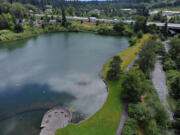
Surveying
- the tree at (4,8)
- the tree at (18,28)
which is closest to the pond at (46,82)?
the tree at (18,28)

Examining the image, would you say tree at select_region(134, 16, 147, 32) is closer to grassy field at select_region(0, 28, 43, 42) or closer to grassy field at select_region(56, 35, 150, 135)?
grassy field at select_region(56, 35, 150, 135)

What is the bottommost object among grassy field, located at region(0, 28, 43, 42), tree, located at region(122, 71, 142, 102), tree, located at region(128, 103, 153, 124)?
tree, located at region(128, 103, 153, 124)

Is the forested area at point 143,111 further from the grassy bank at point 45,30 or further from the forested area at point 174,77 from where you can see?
the grassy bank at point 45,30

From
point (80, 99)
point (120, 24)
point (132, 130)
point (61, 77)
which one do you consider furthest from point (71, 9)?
point (132, 130)

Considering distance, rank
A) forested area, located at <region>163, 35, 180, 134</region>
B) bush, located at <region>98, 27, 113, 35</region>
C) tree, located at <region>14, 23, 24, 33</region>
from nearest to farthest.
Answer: forested area, located at <region>163, 35, 180, 134</region>, tree, located at <region>14, 23, 24, 33</region>, bush, located at <region>98, 27, 113, 35</region>

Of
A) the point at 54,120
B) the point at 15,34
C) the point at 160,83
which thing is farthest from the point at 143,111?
the point at 15,34

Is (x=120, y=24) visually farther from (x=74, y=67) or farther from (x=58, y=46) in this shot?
(x=74, y=67)

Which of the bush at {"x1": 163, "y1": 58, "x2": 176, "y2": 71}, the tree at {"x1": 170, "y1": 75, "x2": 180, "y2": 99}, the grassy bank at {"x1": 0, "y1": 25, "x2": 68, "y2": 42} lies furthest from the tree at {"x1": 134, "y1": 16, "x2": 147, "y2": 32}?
the tree at {"x1": 170, "y1": 75, "x2": 180, "y2": 99}
